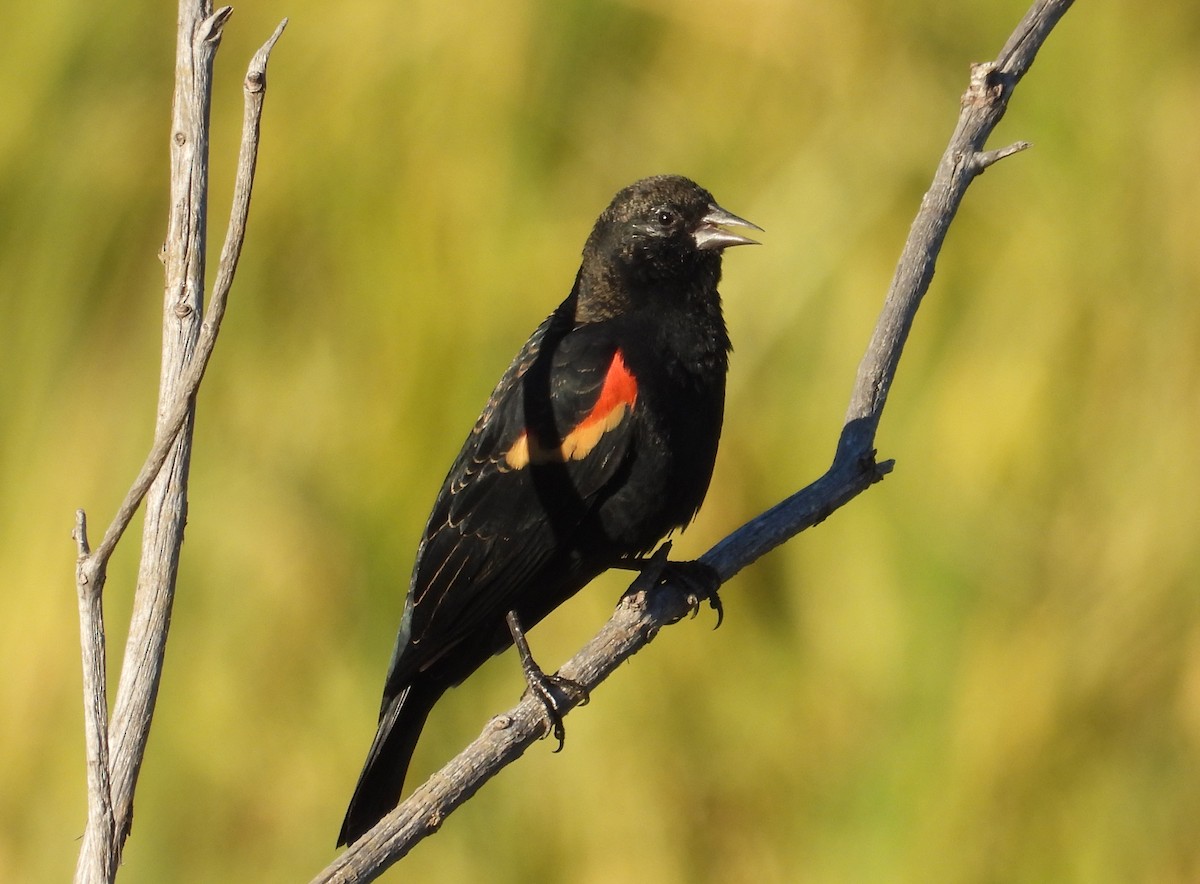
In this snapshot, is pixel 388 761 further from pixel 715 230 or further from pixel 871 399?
pixel 715 230

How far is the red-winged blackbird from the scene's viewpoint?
2.73 meters

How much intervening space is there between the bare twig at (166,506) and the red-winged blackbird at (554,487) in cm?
102

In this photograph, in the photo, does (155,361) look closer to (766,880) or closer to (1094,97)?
(766,880)

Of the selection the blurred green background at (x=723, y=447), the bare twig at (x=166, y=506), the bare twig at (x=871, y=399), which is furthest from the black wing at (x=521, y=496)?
the bare twig at (x=166, y=506)

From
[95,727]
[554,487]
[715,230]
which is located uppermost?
[715,230]

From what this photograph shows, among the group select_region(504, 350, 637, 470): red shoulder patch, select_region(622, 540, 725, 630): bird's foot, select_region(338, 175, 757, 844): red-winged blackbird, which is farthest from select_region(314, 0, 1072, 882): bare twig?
select_region(504, 350, 637, 470): red shoulder patch

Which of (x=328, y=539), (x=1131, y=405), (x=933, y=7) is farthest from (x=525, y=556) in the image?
(x=933, y=7)

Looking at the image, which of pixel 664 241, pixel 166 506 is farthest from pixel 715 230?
pixel 166 506

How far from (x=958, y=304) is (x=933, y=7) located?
911mm

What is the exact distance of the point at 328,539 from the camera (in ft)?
A: 12.4

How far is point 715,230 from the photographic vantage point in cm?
302

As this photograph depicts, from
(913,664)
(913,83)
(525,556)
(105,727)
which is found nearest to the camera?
(105,727)

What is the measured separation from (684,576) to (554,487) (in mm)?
328

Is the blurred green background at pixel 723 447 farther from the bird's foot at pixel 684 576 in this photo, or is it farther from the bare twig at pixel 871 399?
the bare twig at pixel 871 399
